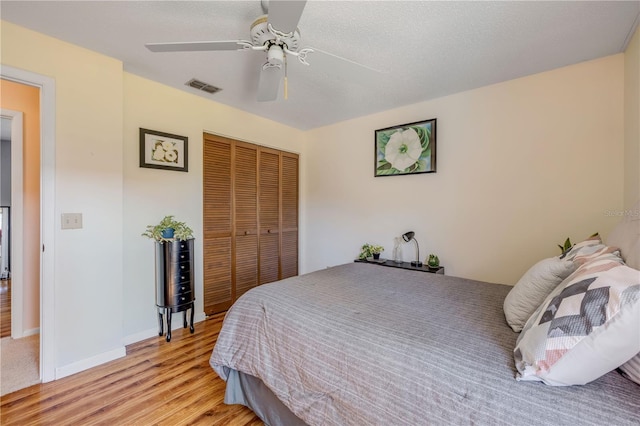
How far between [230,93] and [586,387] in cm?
323

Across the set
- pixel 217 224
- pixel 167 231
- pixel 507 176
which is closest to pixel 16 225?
pixel 167 231

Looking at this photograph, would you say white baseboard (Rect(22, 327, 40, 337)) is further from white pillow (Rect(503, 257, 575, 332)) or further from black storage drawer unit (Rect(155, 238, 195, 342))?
white pillow (Rect(503, 257, 575, 332))

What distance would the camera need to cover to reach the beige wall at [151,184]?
99.5 inches

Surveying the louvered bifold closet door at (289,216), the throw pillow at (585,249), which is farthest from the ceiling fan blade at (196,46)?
the louvered bifold closet door at (289,216)

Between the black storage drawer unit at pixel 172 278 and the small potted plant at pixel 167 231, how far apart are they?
5 cm

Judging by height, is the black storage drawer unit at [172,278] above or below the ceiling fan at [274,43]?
below

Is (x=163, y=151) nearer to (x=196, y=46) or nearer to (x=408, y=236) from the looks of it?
(x=196, y=46)

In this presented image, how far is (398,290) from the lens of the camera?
1.82m

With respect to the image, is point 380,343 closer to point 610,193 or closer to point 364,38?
point 364,38

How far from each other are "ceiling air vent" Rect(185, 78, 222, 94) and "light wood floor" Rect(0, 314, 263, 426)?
2.48 m

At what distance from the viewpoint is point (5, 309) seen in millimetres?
3189

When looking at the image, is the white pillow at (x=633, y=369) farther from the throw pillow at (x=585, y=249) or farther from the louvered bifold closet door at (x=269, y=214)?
the louvered bifold closet door at (x=269, y=214)

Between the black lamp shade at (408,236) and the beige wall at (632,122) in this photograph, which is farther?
the black lamp shade at (408,236)

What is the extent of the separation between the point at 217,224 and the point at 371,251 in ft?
6.15
